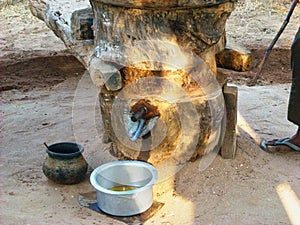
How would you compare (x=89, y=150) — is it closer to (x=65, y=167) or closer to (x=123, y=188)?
(x=65, y=167)

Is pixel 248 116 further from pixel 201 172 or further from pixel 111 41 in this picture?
pixel 111 41

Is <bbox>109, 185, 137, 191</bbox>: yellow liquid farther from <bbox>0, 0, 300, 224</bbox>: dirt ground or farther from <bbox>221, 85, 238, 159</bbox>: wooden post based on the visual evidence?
<bbox>221, 85, 238, 159</bbox>: wooden post

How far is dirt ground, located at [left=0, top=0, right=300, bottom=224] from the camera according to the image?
10.2 feet

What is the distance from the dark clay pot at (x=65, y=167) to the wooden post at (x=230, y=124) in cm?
86

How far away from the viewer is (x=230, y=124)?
356 centimetres

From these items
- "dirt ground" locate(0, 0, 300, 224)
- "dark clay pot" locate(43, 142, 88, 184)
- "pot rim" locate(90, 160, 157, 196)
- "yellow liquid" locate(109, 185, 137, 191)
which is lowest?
"dirt ground" locate(0, 0, 300, 224)

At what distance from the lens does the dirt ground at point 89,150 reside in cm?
311

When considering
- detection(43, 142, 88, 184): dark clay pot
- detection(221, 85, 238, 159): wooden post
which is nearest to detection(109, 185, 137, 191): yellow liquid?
detection(43, 142, 88, 184): dark clay pot

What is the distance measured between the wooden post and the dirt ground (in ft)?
0.20

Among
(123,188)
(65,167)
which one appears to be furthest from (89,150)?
(123,188)

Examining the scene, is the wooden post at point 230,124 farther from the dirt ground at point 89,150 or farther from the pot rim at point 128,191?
the pot rim at point 128,191

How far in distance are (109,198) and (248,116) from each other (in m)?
1.67

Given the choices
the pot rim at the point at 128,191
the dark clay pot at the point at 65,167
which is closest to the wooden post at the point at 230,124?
the pot rim at the point at 128,191

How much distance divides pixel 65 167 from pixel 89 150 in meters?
0.39
